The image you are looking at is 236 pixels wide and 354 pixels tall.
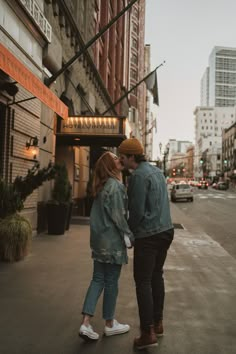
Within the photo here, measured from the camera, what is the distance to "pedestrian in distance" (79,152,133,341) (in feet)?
12.3

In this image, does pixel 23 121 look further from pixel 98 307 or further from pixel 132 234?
pixel 132 234

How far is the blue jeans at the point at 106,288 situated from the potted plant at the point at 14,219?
11.1 feet

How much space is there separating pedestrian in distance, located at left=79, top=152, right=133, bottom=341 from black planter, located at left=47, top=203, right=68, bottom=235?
676 centimetres

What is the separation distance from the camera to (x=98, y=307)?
4734 mm

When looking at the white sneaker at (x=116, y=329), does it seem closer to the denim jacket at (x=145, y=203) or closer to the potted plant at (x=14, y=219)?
the denim jacket at (x=145, y=203)

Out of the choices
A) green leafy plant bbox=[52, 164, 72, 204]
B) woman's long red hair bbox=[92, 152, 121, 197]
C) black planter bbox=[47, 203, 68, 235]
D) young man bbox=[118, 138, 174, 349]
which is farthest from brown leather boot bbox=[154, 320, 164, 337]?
green leafy plant bbox=[52, 164, 72, 204]

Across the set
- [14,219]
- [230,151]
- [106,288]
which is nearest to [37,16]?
[14,219]

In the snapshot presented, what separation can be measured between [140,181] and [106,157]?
503 millimetres

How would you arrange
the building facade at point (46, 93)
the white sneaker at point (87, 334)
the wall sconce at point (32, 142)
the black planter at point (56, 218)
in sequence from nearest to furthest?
the white sneaker at point (87, 334), the building facade at point (46, 93), the wall sconce at point (32, 142), the black planter at point (56, 218)

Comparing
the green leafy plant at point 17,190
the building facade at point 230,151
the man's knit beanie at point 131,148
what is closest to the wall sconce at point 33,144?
the green leafy plant at point 17,190

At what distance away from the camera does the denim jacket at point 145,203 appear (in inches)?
143

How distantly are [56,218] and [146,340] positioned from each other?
723cm

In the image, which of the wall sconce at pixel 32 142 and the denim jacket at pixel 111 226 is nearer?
the denim jacket at pixel 111 226

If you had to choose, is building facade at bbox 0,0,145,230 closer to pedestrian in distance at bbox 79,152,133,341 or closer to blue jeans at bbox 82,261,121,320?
pedestrian in distance at bbox 79,152,133,341
